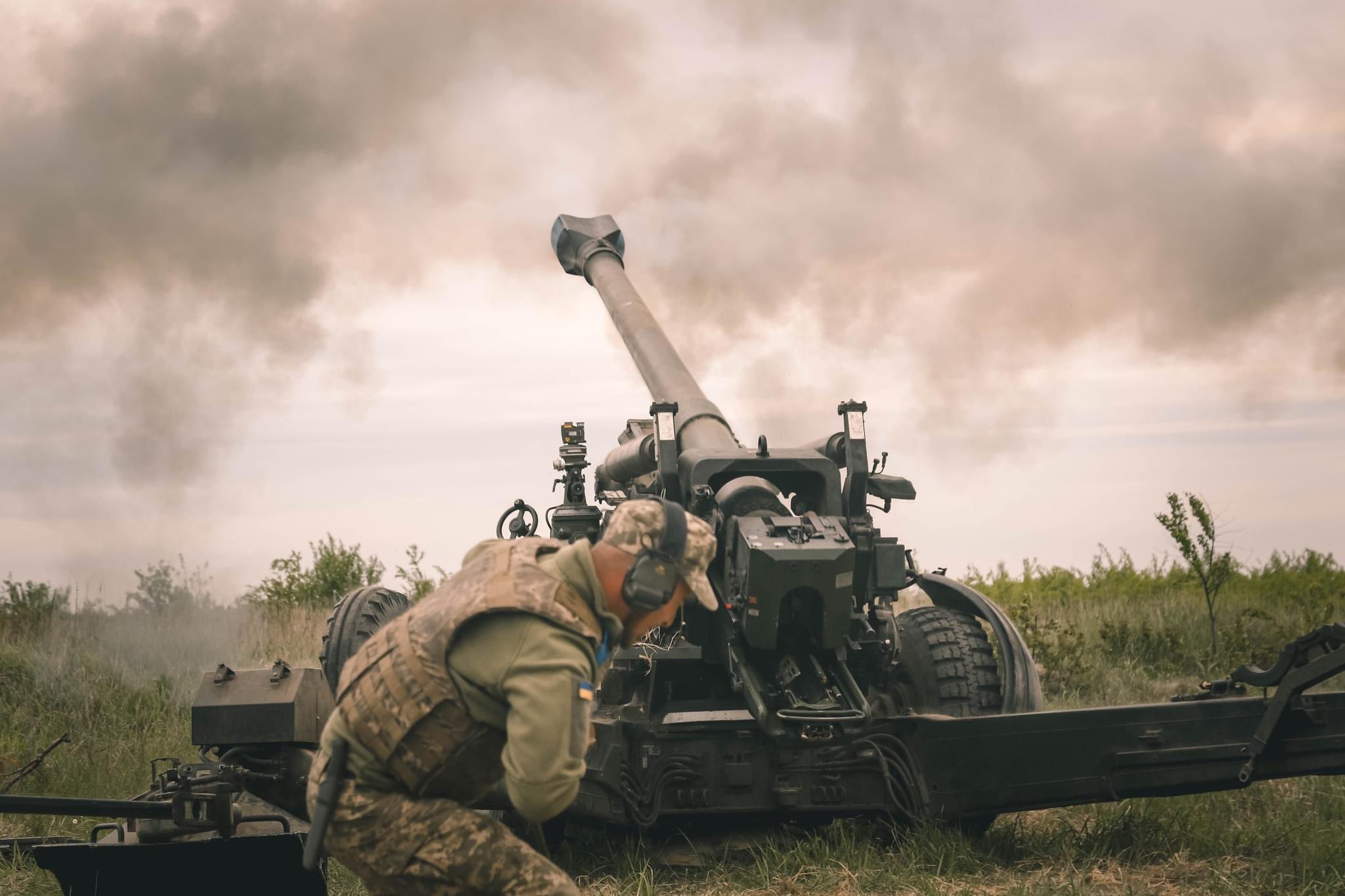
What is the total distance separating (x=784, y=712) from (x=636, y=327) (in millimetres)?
2984

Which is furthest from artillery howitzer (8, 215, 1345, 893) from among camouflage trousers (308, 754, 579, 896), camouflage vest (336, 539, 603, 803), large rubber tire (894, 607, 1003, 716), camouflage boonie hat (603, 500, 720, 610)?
camouflage boonie hat (603, 500, 720, 610)

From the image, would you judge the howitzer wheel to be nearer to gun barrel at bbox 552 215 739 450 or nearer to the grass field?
the grass field

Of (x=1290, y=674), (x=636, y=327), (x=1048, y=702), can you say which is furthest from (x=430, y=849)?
(x=1048, y=702)

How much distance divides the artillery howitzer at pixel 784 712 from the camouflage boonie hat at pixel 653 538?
2.26m

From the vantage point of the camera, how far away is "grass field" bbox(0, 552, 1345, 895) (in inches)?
226

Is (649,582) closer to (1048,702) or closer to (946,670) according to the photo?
(946,670)

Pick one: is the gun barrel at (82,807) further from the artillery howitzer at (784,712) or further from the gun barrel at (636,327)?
the gun barrel at (636,327)

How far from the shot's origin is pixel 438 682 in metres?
3.47

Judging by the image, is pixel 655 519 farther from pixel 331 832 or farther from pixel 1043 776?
pixel 1043 776

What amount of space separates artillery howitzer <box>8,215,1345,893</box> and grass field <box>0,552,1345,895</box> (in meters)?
0.28

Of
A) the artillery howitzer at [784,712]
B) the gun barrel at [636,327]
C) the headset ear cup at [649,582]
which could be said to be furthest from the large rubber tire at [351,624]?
the headset ear cup at [649,582]

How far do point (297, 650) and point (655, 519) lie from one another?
349 inches

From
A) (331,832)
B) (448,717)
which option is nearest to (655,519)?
(448,717)

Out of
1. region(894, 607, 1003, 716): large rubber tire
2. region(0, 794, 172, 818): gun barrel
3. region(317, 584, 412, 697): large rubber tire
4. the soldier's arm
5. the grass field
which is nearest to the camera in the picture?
the soldier's arm
